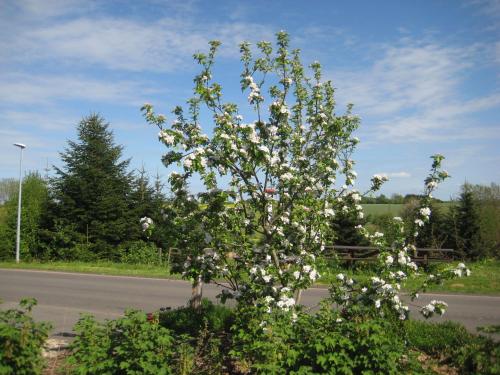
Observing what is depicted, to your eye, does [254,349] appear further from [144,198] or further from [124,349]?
[144,198]

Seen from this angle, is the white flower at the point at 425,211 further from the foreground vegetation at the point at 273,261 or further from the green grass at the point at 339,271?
the green grass at the point at 339,271

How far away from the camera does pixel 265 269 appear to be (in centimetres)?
589

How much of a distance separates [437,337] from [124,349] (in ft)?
15.4

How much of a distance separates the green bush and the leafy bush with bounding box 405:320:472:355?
15.2ft

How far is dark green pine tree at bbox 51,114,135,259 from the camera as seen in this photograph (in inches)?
917

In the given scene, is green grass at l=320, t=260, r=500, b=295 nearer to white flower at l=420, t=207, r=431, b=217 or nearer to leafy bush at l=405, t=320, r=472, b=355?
leafy bush at l=405, t=320, r=472, b=355

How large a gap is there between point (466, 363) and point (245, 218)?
11.0 feet

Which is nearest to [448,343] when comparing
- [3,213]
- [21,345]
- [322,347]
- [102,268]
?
[322,347]

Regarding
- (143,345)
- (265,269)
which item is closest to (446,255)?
(265,269)

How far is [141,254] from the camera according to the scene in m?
23.5

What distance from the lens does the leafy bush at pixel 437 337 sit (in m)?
6.39

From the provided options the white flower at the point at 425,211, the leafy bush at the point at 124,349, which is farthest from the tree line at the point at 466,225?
the leafy bush at the point at 124,349

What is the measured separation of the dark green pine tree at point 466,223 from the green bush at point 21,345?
22384mm

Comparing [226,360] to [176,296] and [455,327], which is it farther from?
[176,296]
